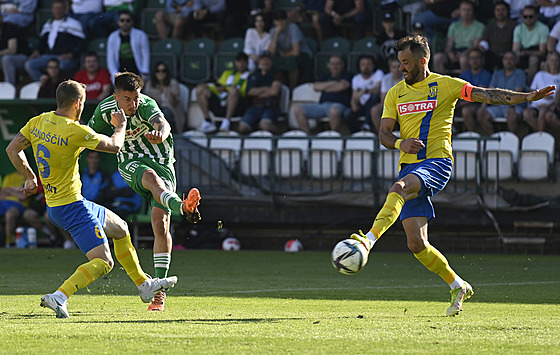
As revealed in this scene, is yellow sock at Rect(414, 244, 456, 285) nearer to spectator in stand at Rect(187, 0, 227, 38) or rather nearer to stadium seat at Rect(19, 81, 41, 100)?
spectator in stand at Rect(187, 0, 227, 38)

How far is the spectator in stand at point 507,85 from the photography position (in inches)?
649

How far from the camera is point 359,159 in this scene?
53.4 feet

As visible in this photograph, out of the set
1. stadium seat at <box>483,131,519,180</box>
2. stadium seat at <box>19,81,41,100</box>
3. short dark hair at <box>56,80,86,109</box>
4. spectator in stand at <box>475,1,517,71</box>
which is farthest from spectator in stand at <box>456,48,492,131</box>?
short dark hair at <box>56,80,86,109</box>

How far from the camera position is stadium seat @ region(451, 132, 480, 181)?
15.8 m

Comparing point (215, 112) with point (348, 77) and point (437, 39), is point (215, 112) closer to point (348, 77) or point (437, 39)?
point (348, 77)

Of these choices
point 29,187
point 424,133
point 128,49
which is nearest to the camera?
point 424,133

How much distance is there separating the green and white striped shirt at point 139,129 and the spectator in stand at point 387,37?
959 cm

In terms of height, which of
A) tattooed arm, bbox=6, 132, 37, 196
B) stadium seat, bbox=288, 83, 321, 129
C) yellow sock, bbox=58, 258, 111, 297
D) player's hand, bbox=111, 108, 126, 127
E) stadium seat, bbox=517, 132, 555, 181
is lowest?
stadium seat, bbox=517, 132, 555, 181

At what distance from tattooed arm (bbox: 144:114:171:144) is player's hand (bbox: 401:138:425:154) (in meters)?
1.93

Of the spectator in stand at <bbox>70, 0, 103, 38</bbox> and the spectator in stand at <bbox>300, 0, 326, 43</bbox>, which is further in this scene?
the spectator in stand at <bbox>70, 0, 103, 38</bbox>

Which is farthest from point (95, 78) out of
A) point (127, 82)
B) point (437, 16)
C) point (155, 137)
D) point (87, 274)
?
point (87, 274)

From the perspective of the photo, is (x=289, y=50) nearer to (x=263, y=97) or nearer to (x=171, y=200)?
(x=263, y=97)

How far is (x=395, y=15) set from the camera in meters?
18.7

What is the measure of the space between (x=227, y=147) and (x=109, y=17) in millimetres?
4693
